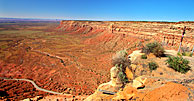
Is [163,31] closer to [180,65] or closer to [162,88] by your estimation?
[180,65]

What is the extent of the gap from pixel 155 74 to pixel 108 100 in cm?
390

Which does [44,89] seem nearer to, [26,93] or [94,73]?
[26,93]

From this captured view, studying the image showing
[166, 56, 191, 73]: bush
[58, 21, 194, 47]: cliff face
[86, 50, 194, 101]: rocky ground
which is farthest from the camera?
[58, 21, 194, 47]: cliff face

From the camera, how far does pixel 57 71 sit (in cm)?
1738

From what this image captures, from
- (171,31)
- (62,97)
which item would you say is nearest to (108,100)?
(62,97)

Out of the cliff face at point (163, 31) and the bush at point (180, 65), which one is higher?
the cliff face at point (163, 31)

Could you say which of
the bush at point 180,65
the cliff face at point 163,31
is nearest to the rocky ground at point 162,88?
the bush at point 180,65

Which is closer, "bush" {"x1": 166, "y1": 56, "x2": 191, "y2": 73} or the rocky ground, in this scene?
the rocky ground

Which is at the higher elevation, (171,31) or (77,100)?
(171,31)

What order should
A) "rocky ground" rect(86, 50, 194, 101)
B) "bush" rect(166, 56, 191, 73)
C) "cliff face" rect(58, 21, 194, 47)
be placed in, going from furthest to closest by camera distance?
"cliff face" rect(58, 21, 194, 47), "bush" rect(166, 56, 191, 73), "rocky ground" rect(86, 50, 194, 101)

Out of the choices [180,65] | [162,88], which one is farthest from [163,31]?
[162,88]

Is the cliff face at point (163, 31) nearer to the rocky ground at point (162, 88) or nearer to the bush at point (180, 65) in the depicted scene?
the bush at point (180, 65)

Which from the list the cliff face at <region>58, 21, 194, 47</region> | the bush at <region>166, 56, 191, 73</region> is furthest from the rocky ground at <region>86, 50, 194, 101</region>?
the cliff face at <region>58, 21, 194, 47</region>

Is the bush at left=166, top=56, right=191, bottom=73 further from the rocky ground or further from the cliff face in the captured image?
the cliff face
